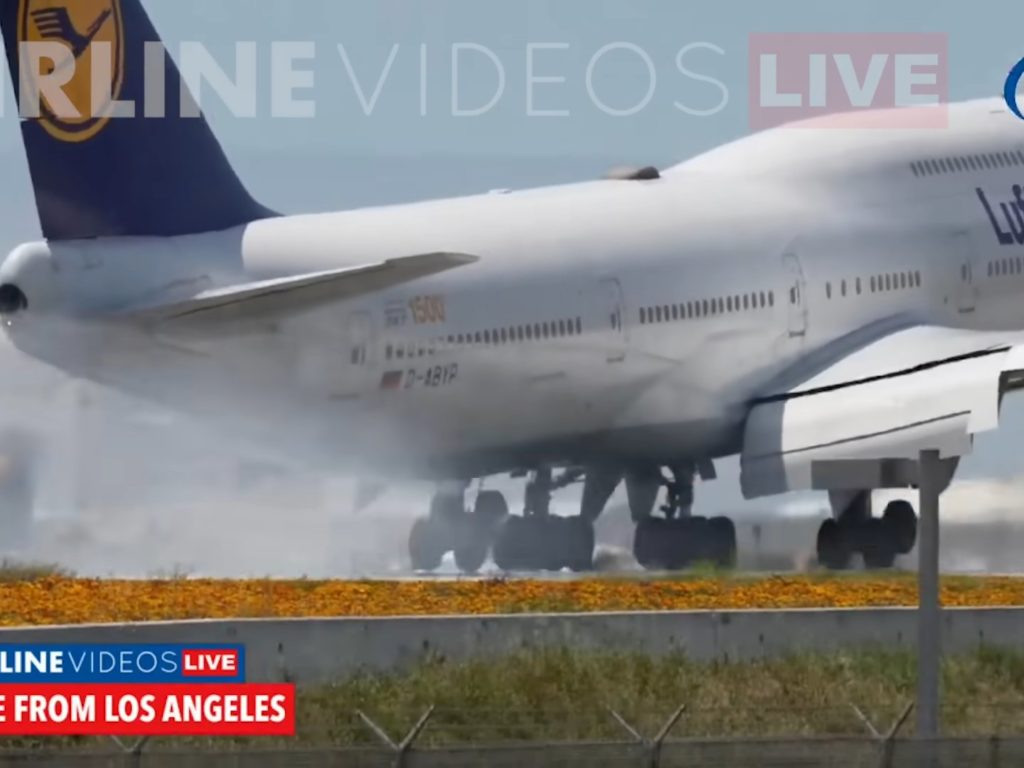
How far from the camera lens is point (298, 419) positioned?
3962cm

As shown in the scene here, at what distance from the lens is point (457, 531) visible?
1753 inches

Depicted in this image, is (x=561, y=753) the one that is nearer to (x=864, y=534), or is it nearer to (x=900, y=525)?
(x=864, y=534)

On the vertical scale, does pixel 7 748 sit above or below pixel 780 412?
below

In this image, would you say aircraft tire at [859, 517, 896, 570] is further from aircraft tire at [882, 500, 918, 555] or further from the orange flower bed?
the orange flower bed

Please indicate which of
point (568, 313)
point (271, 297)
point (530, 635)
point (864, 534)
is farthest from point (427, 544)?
point (530, 635)

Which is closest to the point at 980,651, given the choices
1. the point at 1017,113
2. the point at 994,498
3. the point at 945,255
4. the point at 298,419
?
the point at 298,419

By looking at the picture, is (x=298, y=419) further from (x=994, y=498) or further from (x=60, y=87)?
(x=994, y=498)

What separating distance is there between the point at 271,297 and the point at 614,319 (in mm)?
9074

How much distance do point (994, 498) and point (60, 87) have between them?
52.8 ft

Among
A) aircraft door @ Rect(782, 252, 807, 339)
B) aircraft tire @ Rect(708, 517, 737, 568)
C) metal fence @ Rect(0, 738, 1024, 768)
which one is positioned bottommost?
metal fence @ Rect(0, 738, 1024, 768)

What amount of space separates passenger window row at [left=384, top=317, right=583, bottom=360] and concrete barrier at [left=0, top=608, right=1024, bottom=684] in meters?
9.36

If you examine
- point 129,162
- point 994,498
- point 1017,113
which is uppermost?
point 1017,113

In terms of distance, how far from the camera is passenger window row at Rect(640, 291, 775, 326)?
45750 millimetres

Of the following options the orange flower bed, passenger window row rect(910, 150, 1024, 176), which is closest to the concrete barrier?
the orange flower bed
